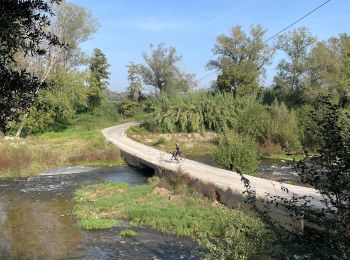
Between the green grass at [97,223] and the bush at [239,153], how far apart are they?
8598 mm

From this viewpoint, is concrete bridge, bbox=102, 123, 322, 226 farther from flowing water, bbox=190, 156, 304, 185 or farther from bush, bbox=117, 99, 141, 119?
bush, bbox=117, 99, 141, 119

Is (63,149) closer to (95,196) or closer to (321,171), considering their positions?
(95,196)

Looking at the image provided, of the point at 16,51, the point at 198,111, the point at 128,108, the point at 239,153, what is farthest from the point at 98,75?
the point at 16,51

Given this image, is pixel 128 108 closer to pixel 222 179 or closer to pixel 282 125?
pixel 282 125

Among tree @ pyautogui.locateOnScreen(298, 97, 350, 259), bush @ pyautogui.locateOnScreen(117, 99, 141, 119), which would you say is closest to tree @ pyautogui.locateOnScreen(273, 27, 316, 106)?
bush @ pyautogui.locateOnScreen(117, 99, 141, 119)

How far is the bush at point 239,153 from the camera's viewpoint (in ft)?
78.3

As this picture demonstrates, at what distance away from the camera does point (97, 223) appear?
55.8ft

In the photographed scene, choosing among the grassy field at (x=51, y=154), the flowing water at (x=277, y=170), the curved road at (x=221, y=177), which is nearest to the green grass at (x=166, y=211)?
the curved road at (x=221, y=177)

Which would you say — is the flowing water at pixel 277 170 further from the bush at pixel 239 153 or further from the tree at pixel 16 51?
the tree at pixel 16 51

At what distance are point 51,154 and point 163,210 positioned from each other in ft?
70.9

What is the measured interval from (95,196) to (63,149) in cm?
1757

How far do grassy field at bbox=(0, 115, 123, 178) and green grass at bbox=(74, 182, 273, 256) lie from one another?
10381 millimetres

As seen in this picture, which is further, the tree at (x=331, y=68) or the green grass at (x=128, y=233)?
the tree at (x=331, y=68)

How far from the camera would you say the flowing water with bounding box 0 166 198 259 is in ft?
44.7
